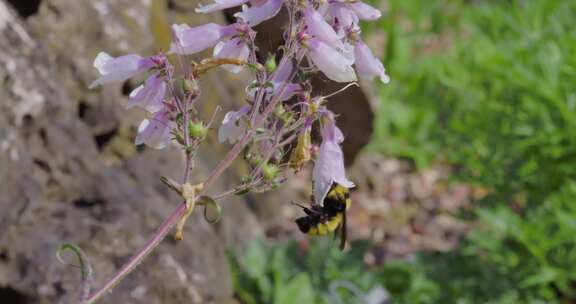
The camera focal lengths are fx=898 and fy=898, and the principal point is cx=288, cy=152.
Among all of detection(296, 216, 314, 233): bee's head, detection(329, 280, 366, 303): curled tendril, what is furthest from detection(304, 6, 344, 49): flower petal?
detection(329, 280, 366, 303): curled tendril

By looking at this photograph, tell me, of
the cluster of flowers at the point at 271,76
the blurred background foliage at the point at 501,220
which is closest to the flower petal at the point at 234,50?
the cluster of flowers at the point at 271,76

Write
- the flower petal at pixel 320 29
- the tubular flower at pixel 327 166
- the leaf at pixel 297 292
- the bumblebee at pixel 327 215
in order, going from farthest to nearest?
the leaf at pixel 297 292
the bumblebee at pixel 327 215
the tubular flower at pixel 327 166
the flower petal at pixel 320 29

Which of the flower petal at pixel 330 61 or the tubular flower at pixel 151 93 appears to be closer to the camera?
the flower petal at pixel 330 61

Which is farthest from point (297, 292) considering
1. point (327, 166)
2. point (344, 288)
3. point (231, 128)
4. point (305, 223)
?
point (327, 166)

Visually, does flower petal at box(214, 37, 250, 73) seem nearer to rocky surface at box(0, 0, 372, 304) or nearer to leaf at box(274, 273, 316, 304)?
rocky surface at box(0, 0, 372, 304)

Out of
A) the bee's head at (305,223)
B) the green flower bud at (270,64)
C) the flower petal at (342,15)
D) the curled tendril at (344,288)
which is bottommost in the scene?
the curled tendril at (344,288)

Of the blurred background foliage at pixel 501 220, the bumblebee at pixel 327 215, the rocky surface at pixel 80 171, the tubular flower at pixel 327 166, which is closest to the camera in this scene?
the tubular flower at pixel 327 166

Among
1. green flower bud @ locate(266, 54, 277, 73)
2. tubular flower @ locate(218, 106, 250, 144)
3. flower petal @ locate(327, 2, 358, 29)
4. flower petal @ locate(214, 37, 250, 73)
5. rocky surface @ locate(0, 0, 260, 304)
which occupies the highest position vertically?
flower petal @ locate(327, 2, 358, 29)

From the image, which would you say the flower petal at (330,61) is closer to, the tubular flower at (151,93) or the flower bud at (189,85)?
the flower bud at (189,85)
